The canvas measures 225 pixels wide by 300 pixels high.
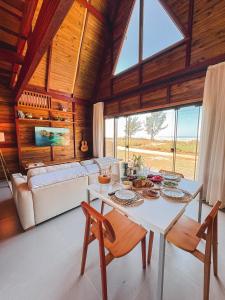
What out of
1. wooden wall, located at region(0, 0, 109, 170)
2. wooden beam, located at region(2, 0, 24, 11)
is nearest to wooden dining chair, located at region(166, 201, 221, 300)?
wooden beam, located at region(2, 0, 24, 11)

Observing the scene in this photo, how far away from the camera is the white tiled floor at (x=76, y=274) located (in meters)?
1.17

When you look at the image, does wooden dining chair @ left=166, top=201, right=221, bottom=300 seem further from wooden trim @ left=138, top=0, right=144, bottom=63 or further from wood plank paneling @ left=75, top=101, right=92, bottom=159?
wood plank paneling @ left=75, top=101, right=92, bottom=159

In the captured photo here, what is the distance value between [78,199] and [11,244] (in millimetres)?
1011

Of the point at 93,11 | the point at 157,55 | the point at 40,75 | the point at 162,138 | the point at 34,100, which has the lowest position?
the point at 162,138

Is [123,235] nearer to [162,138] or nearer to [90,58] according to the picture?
[162,138]

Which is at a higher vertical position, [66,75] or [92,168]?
[66,75]

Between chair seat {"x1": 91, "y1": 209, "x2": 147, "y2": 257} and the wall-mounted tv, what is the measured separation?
4062mm

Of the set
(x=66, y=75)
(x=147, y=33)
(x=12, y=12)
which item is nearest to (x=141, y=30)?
(x=147, y=33)

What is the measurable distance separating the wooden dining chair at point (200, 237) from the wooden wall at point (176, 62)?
8.68 feet

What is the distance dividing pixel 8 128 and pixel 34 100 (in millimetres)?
1200

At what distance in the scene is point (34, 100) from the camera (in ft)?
14.6

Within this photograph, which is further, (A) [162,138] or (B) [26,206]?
(A) [162,138]

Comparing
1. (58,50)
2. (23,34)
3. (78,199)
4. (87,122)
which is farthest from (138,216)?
(87,122)

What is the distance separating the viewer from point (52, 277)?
1311 mm
